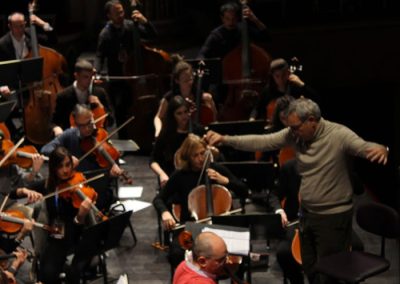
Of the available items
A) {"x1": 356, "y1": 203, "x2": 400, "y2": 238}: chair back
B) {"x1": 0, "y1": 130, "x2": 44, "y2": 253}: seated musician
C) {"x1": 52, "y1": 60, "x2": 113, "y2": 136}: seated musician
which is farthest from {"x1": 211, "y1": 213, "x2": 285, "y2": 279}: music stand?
{"x1": 52, "y1": 60, "x2": 113, "y2": 136}: seated musician

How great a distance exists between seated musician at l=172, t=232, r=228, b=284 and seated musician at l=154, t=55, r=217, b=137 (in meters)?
2.53

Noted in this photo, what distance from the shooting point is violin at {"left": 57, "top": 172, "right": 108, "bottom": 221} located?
6184 millimetres

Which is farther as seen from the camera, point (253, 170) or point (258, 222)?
point (253, 170)

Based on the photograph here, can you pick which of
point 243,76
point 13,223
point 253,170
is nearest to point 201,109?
point 243,76

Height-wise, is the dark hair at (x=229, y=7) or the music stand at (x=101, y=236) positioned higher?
the dark hair at (x=229, y=7)

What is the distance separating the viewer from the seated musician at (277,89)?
7.61 m

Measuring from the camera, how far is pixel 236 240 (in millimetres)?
5402

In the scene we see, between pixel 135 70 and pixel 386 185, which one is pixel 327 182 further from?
pixel 386 185

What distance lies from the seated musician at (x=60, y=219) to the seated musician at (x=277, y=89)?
203 cm

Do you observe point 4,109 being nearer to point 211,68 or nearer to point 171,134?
point 171,134

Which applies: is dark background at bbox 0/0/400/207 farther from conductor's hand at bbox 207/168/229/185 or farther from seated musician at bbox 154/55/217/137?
conductor's hand at bbox 207/168/229/185

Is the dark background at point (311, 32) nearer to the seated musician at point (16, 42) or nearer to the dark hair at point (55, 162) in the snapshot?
the seated musician at point (16, 42)

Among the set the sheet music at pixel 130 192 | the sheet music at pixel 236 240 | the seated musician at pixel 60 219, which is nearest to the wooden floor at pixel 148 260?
the sheet music at pixel 130 192

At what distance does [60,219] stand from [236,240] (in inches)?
57.9
